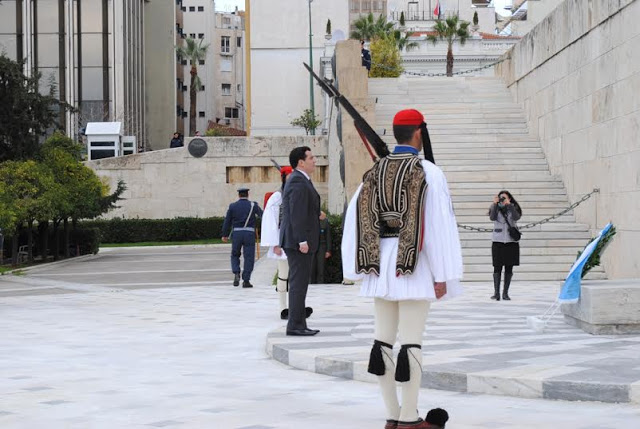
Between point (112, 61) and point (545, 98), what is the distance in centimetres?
4865

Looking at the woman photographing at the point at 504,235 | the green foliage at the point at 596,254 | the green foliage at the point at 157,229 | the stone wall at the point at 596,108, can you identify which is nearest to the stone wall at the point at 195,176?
the green foliage at the point at 157,229

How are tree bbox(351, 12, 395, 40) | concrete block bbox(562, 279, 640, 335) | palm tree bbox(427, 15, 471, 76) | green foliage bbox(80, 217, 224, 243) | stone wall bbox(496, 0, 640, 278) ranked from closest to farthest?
concrete block bbox(562, 279, 640, 335) < stone wall bbox(496, 0, 640, 278) < green foliage bbox(80, 217, 224, 243) < palm tree bbox(427, 15, 471, 76) < tree bbox(351, 12, 395, 40)

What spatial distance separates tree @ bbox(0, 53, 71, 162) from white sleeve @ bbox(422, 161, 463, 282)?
2657 cm

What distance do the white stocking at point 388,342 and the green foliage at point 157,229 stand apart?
37983 millimetres

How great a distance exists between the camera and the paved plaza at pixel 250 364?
7.23 m

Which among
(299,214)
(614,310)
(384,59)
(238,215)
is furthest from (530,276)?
(384,59)

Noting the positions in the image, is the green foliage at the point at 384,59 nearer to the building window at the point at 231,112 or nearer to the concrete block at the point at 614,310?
the concrete block at the point at 614,310

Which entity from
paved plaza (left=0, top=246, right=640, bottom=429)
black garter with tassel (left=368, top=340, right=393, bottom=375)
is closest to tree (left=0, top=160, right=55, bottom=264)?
paved plaza (left=0, top=246, right=640, bottom=429)

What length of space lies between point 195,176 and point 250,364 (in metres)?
35.4

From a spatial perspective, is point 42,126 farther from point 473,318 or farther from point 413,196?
point 413,196

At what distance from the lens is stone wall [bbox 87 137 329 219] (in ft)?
147

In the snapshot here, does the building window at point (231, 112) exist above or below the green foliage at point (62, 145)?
above

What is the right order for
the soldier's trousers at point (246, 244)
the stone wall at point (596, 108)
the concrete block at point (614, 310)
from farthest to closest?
the soldier's trousers at point (246, 244)
the stone wall at point (596, 108)
the concrete block at point (614, 310)

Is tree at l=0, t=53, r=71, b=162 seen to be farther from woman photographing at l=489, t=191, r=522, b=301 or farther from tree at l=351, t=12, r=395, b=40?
tree at l=351, t=12, r=395, b=40
